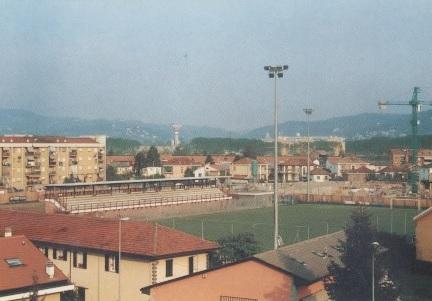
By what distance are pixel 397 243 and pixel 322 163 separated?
106920 millimetres

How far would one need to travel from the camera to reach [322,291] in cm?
1786

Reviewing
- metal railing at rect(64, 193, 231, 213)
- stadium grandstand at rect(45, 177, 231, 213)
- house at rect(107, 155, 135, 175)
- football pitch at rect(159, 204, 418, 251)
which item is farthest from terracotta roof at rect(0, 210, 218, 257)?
house at rect(107, 155, 135, 175)

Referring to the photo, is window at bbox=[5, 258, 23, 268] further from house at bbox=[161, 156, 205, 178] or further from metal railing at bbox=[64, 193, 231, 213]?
house at bbox=[161, 156, 205, 178]

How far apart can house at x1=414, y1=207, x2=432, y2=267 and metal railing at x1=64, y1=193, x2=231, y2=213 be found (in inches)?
1089

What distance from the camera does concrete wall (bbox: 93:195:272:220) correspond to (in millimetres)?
48594

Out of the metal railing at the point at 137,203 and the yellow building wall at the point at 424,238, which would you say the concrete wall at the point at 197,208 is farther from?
the yellow building wall at the point at 424,238

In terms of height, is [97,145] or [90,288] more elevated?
[97,145]

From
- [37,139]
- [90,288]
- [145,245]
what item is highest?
[37,139]

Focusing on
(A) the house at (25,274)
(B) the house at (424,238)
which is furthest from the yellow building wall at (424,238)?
(A) the house at (25,274)

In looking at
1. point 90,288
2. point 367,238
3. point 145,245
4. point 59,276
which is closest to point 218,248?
point 145,245

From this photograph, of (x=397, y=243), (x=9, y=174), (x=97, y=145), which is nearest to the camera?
(x=397, y=243)

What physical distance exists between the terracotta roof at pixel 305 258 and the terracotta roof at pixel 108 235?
3.64 m

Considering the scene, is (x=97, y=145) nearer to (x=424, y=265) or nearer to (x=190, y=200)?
(x=190, y=200)

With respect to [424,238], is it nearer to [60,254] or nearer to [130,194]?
[60,254]
